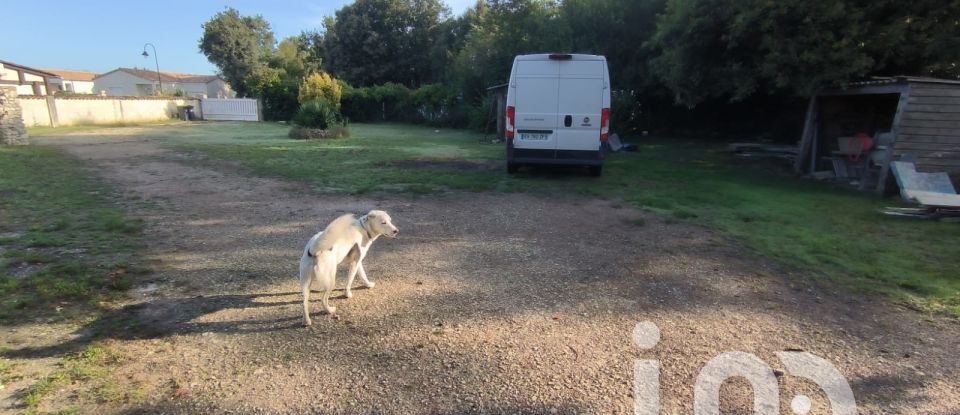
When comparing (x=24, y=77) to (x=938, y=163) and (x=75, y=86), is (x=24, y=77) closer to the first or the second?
(x=75, y=86)

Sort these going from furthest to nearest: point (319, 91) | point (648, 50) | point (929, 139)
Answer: point (319, 91)
point (648, 50)
point (929, 139)

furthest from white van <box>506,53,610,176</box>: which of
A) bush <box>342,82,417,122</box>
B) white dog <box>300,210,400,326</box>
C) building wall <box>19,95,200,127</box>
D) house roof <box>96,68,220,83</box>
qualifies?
house roof <box>96,68,220,83</box>

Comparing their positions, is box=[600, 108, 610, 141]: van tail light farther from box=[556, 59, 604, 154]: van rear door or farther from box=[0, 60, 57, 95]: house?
box=[0, 60, 57, 95]: house

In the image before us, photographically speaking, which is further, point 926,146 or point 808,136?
point 808,136

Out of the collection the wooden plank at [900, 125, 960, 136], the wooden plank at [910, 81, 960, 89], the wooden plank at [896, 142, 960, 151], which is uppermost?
the wooden plank at [910, 81, 960, 89]

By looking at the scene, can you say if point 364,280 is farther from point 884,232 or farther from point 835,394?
point 884,232

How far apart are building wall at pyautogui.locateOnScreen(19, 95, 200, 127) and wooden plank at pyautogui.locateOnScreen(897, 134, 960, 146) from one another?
3138 centimetres

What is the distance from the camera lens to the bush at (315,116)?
19531 mm

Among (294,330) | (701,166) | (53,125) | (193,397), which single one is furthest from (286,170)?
(53,125)

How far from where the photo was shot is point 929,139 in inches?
359

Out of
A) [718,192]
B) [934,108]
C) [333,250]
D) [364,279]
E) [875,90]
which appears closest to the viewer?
[333,250]

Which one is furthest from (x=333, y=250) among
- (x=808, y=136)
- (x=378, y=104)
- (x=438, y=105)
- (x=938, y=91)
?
(x=378, y=104)

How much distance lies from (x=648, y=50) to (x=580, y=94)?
10.5m

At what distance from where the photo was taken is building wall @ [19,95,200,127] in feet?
81.0
